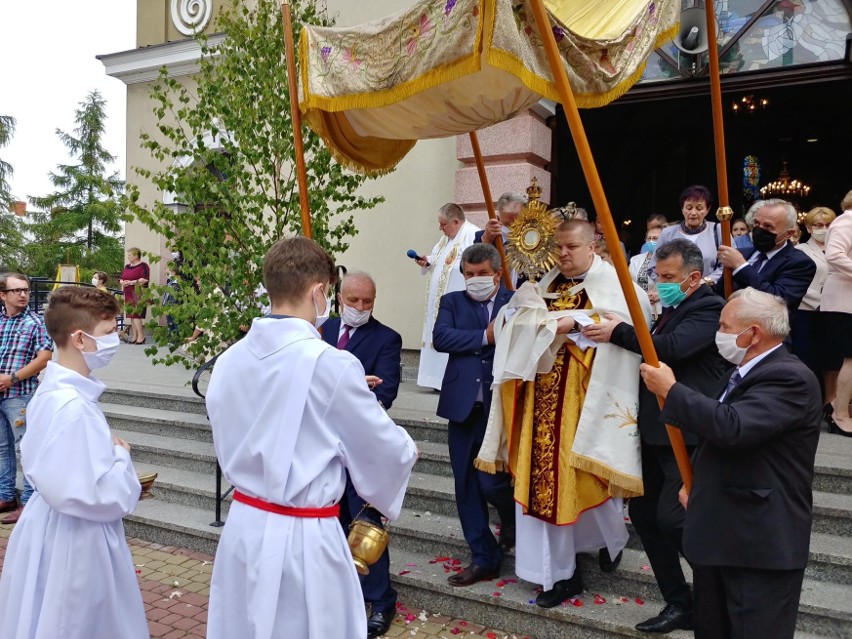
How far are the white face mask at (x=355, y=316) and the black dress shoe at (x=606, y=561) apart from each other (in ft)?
6.47

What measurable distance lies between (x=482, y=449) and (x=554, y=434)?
43cm

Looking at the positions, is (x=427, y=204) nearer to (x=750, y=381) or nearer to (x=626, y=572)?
(x=626, y=572)

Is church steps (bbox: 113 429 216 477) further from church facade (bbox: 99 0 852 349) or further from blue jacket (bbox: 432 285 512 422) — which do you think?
blue jacket (bbox: 432 285 512 422)

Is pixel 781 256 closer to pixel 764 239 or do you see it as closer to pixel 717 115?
pixel 764 239

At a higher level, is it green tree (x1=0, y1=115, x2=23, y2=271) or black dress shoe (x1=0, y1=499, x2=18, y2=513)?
green tree (x1=0, y1=115, x2=23, y2=271)

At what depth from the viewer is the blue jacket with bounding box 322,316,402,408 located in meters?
4.40

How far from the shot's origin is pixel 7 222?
107 ft

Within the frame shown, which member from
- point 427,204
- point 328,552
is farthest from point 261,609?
point 427,204

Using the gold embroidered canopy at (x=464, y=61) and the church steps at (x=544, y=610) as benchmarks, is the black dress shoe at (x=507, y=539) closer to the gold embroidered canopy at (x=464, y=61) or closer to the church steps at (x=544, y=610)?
the church steps at (x=544, y=610)

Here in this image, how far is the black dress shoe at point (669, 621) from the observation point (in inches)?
145

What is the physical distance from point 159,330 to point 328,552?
3562mm

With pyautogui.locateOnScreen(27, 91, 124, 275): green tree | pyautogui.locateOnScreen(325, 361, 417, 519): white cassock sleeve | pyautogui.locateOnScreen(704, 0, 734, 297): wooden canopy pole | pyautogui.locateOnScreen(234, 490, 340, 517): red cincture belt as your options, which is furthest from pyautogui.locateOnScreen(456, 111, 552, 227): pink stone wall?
pyautogui.locateOnScreen(27, 91, 124, 275): green tree

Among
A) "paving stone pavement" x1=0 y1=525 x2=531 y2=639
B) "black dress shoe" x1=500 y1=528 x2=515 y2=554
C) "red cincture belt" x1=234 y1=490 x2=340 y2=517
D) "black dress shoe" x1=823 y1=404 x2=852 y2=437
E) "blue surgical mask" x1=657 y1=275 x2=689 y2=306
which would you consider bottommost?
"paving stone pavement" x1=0 y1=525 x2=531 y2=639

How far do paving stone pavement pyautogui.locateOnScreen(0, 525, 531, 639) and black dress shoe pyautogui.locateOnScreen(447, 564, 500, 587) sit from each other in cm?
22
